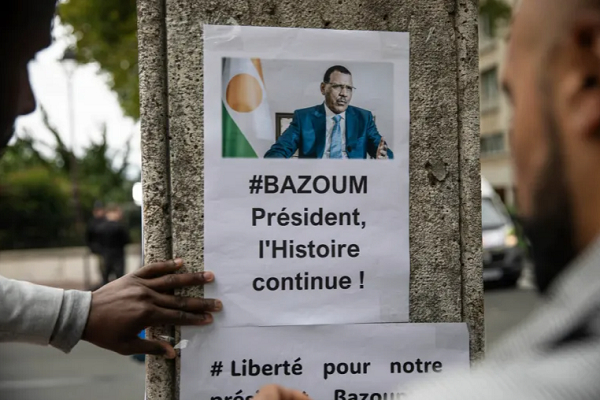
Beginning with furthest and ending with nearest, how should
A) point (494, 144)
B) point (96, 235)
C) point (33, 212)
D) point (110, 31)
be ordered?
point (494, 144) → point (33, 212) → point (110, 31) → point (96, 235)

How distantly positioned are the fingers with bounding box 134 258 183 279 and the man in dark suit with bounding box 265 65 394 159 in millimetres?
382

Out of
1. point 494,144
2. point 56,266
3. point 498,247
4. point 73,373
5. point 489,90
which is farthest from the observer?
point 494,144

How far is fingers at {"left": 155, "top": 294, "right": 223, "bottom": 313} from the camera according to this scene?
169 cm

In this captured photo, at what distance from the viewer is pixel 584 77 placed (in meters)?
0.70

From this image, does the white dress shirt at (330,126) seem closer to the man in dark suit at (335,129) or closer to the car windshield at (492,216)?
the man in dark suit at (335,129)

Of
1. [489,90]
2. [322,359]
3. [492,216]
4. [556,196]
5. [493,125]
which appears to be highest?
[489,90]

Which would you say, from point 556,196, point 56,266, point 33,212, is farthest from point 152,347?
point 33,212

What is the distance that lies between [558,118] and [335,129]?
43.3 inches

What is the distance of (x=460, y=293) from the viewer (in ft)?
6.15

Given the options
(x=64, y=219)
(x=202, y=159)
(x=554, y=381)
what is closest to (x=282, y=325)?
(x=202, y=159)

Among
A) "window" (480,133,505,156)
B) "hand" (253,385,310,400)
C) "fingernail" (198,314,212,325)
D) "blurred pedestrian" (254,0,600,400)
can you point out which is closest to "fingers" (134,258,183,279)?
"fingernail" (198,314,212,325)

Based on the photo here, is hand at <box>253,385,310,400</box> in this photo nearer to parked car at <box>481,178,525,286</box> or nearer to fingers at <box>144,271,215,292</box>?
fingers at <box>144,271,215,292</box>

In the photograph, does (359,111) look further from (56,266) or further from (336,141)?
(56,266)

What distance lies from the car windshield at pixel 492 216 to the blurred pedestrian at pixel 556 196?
12.5m
